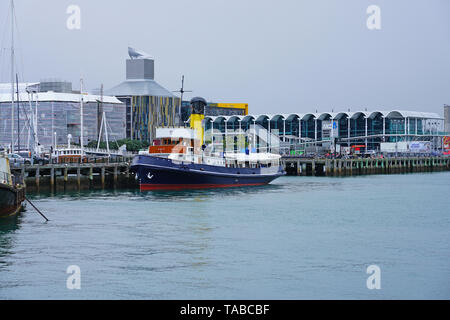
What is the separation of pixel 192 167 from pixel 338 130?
99801 millimetres

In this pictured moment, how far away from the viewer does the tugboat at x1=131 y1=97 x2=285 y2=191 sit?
2581 inches

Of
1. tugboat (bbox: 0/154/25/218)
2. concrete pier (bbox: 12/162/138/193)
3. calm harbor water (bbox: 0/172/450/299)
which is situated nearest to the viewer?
calm harbor water (bbox: 0/172/450/299)

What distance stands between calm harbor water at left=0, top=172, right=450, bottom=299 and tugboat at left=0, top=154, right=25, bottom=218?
2.42 feet

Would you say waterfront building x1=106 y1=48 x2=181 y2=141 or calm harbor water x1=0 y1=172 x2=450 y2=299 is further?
waterfront building x1=106 y1=48 x2=181 y2=141

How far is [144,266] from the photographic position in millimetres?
28812

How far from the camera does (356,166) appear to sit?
11875 cm

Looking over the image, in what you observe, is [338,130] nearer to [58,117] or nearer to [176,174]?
[58,117]

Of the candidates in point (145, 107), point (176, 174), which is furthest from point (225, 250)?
point (145, 107)

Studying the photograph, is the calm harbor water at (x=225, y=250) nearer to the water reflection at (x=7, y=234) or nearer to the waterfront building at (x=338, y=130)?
the water reflection at (x=7, y=234)

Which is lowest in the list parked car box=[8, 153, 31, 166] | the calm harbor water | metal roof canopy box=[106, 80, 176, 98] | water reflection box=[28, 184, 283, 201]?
the calm harbor water

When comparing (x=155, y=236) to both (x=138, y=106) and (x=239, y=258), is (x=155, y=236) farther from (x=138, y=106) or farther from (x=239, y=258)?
(x=138, y=106)

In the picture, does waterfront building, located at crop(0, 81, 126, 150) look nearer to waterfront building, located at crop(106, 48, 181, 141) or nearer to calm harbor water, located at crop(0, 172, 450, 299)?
waterfront building, located at crop(106, 48, 181, 141)

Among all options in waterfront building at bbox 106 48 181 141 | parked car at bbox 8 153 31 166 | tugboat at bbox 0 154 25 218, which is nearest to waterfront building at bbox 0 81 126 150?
waterfront building at bbox 106 48 181 141
